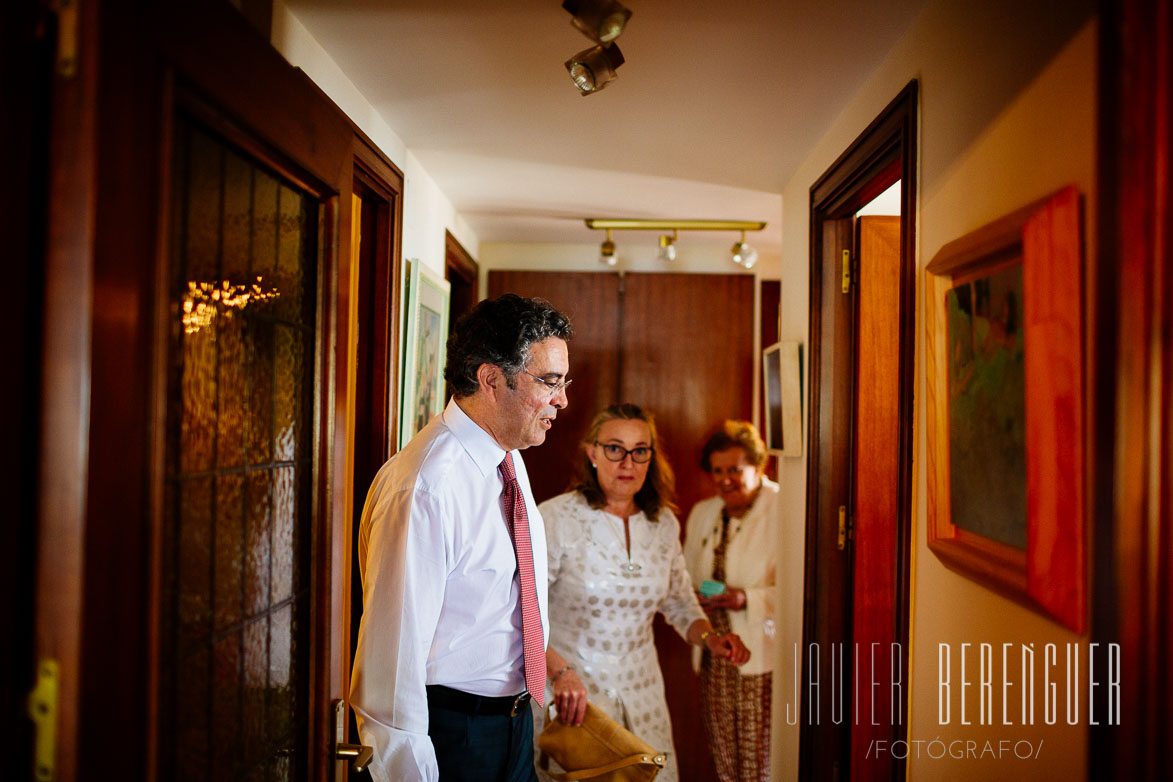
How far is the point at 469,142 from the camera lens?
255 cm

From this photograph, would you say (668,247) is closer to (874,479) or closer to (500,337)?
(874,479)

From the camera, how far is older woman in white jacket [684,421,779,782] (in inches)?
126

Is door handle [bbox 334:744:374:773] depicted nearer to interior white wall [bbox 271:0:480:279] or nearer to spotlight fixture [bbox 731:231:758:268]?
interior white wall [bbox 271:0:480:279]

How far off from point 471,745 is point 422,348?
4.84ft

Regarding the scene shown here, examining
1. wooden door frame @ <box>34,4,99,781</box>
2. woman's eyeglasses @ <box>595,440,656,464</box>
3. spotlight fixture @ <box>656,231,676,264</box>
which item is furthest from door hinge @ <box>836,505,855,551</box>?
Result: wooden door frame @ <box>34,4,99,781</box>

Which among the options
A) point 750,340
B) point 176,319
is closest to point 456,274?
point 750,340

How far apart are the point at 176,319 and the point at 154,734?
50 centimetres

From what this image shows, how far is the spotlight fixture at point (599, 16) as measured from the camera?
1.47 meters

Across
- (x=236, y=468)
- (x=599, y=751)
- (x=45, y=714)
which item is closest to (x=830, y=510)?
(x=599, y=751)

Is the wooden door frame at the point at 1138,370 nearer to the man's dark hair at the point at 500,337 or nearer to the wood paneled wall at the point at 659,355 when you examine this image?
the man's dark hair at the point at 500,337

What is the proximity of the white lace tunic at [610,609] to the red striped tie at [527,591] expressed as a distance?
0.89 m

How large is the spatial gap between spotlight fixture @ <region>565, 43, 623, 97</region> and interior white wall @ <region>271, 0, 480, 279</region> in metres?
0.58

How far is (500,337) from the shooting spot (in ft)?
6.31

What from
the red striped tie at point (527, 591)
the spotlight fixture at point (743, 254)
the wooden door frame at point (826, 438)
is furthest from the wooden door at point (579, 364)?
the red striped tie at point (527, 591)
